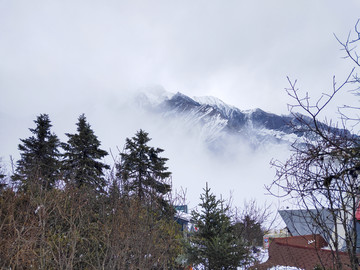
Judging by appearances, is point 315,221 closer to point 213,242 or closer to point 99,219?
point 213,242

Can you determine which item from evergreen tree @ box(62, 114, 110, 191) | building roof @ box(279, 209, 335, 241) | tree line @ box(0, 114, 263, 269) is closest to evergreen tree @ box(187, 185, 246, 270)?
tree line @ box(0, 114, 263, 269)

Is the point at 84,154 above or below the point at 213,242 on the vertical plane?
above

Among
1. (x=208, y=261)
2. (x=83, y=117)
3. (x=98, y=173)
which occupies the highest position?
(x=83, y=117)

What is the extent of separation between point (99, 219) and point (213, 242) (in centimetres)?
430

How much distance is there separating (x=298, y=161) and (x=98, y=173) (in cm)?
2117

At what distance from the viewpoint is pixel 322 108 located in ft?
7.64

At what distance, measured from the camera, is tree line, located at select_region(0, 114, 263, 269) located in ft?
19.2

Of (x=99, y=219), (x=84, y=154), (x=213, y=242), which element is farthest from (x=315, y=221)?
(x=84, y=154)

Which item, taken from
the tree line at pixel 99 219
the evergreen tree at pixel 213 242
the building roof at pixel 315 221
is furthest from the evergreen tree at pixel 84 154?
the building roof at pixel 315 221

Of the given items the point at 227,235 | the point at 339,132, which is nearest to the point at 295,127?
the point at 339,132

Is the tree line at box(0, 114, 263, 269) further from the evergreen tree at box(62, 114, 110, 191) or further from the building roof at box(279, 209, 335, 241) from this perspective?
the building roof at box(279, 209, 335, 241)

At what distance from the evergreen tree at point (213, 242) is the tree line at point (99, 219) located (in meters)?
0.04

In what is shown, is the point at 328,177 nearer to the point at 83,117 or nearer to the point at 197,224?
the point at 197,224

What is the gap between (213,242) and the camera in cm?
961
